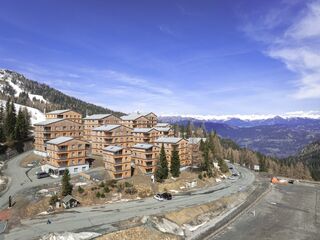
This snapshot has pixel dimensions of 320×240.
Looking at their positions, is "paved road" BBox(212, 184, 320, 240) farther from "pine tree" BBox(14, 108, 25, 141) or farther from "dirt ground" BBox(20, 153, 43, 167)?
"pine tree" BBox(14, 108, 25, 141)

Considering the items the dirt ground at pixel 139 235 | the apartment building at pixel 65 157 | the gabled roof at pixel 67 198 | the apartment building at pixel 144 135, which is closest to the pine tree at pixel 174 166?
the apartment building at pixel 144 135

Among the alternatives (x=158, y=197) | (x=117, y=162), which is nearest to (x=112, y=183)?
(x=117, y=162)

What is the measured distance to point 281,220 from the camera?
70.7 m

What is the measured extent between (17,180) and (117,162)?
27.2m

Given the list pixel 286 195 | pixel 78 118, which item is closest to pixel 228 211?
pixel 286 195

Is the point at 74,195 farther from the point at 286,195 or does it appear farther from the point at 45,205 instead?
the point at 286,195

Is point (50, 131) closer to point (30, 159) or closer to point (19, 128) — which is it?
point (30, 159)

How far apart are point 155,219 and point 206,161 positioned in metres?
54.6

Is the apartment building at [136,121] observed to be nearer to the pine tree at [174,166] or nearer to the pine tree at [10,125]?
the pine tree at [174,166]

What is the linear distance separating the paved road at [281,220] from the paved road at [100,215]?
1267 centimetres

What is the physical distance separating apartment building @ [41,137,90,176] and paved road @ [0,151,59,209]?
5130 mm

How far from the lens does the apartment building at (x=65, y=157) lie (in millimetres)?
89062

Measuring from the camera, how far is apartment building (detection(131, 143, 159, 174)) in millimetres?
99625

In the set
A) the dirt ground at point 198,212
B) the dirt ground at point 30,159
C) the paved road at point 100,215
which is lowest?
the dirt ground at point 198,212
